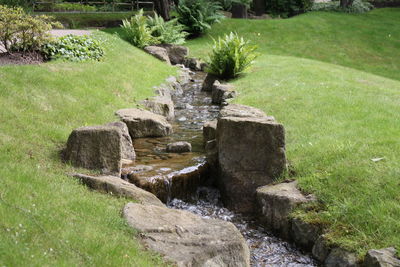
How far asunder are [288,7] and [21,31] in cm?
2743

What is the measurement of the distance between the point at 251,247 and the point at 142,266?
2.47 metres

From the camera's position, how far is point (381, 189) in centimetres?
669

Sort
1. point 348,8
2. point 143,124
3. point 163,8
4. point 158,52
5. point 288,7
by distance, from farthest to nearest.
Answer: point 288,7, point 348,8, point 163,8, point 158,52, point 143,124

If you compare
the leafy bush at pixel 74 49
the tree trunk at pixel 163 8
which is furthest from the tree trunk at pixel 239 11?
the leafy bush at pixel 74 49

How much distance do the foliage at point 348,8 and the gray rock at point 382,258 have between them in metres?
30.3

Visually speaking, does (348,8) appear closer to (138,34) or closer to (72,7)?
(138,34)

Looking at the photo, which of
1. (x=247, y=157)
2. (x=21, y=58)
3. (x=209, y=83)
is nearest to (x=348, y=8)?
(x=209, y=83)

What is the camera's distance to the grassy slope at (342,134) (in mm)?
6285

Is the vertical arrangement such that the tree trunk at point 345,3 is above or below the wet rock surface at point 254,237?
above

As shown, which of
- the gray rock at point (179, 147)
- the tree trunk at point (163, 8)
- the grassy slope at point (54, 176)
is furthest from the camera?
the tree trunk at point (163, 8)

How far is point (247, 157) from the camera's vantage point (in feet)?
26.8

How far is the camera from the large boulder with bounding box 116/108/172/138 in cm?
1035

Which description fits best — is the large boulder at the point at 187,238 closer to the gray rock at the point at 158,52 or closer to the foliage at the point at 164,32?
the gray rock at the point at 158,52

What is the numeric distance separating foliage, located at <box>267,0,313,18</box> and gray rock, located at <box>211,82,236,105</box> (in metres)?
22.7
